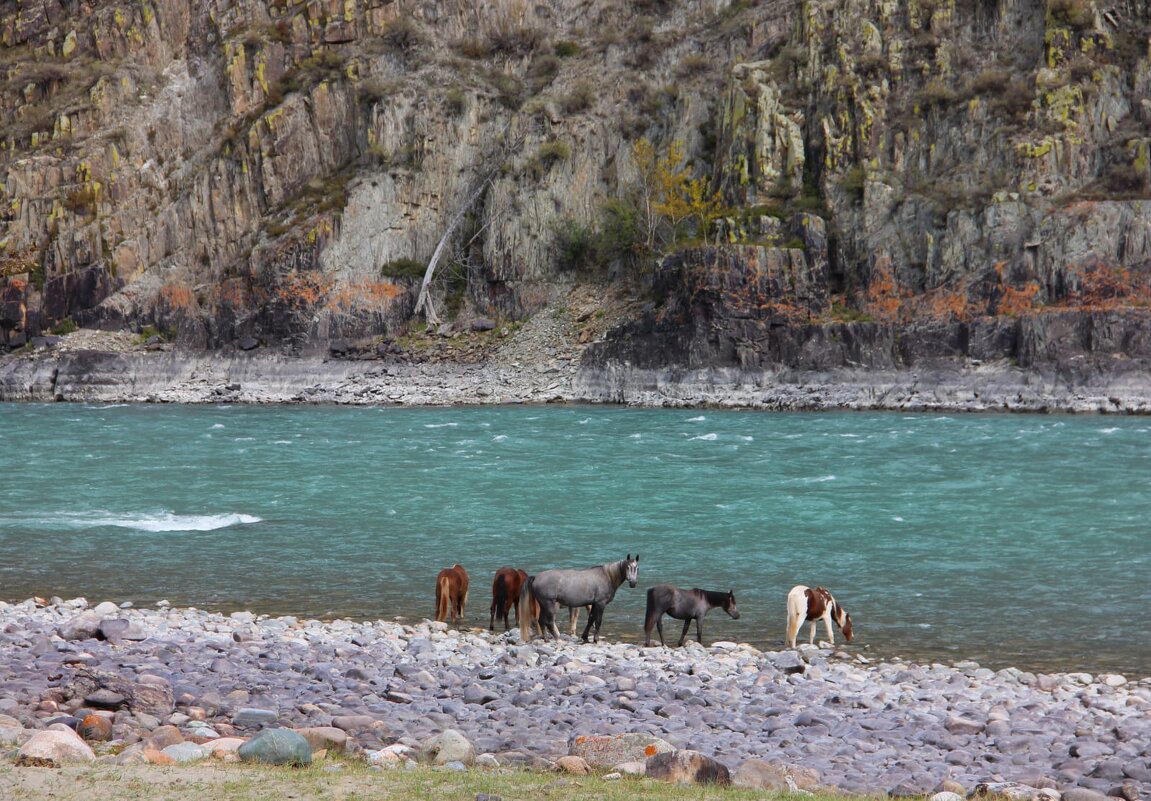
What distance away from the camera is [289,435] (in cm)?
5128

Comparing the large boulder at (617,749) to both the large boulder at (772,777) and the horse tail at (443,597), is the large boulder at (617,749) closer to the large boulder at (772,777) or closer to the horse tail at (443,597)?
the large boulder at (772,777)

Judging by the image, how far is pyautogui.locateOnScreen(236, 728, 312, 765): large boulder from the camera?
8.91 m

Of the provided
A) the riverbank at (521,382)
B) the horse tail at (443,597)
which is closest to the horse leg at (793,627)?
the horse tail at (443,597)

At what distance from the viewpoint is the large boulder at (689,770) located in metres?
8.93

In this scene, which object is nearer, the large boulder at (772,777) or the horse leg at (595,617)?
the large boulder at (772,777)

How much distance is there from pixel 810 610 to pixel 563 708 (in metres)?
5.72

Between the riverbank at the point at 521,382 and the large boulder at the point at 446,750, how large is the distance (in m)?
54.9

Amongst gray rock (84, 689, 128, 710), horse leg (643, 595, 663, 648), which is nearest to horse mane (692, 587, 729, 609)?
horse leg (643, 595, 663, 648)

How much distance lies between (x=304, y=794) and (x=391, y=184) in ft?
273

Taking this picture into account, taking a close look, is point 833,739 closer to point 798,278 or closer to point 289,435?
point 289,435

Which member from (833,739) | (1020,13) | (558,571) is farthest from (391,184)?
(833,739)

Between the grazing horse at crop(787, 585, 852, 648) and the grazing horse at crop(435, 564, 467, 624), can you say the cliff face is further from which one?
the grazing horse at crop(435, 564, 467, 624)

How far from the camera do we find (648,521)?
28.1m

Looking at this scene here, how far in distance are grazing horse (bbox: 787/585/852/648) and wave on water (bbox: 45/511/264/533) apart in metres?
16.1
